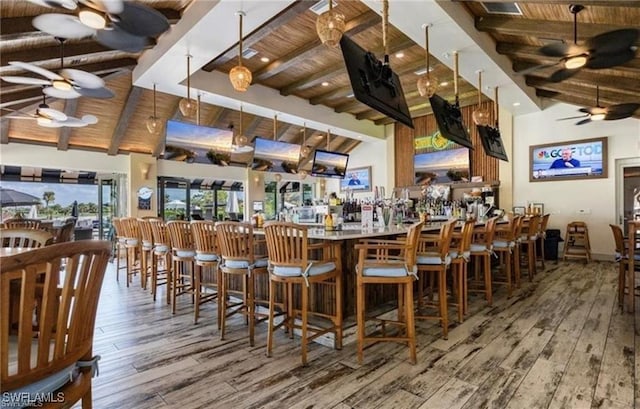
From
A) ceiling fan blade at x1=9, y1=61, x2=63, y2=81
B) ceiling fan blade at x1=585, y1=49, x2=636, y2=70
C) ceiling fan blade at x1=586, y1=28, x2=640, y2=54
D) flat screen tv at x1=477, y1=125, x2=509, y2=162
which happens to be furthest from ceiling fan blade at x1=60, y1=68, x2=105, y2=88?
flat screen tv at x1=477, y1=125, x2=509, y2=162

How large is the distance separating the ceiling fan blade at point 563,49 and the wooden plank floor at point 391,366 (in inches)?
116

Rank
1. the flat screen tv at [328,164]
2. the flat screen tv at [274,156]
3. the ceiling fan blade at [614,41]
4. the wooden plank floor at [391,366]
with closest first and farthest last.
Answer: the wooden plank floor at [391,366], the ceiling fan blade at [614,41], the flat screen tv at [274,156], the flat screen tv at [328,164]

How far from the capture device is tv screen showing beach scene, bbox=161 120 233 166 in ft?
20.4

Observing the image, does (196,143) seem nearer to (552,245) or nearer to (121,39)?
(121,39)

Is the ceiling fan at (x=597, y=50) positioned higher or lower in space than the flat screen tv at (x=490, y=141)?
higher

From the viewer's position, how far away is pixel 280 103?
798 cm

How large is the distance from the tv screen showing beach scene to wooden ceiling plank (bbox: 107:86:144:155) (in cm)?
177

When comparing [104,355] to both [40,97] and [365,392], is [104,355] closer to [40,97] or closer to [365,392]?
[365,392]

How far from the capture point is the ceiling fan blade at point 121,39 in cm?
299

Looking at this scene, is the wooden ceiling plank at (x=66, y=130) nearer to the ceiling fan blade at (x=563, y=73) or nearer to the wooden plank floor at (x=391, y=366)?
the wooden plank floor at (x=391, y=366)

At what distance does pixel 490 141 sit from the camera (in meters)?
6.57

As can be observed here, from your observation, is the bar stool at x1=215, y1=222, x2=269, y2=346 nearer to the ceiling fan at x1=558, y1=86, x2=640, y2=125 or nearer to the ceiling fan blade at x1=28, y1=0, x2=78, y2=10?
the ceiling fan blade at x1=28, y1=0, x2=78, y2=10

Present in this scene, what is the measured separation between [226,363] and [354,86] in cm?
281

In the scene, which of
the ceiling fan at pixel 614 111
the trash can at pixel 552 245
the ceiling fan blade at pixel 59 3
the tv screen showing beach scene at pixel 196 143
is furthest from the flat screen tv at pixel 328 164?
the ceiling fan blade at pixel 59 3
